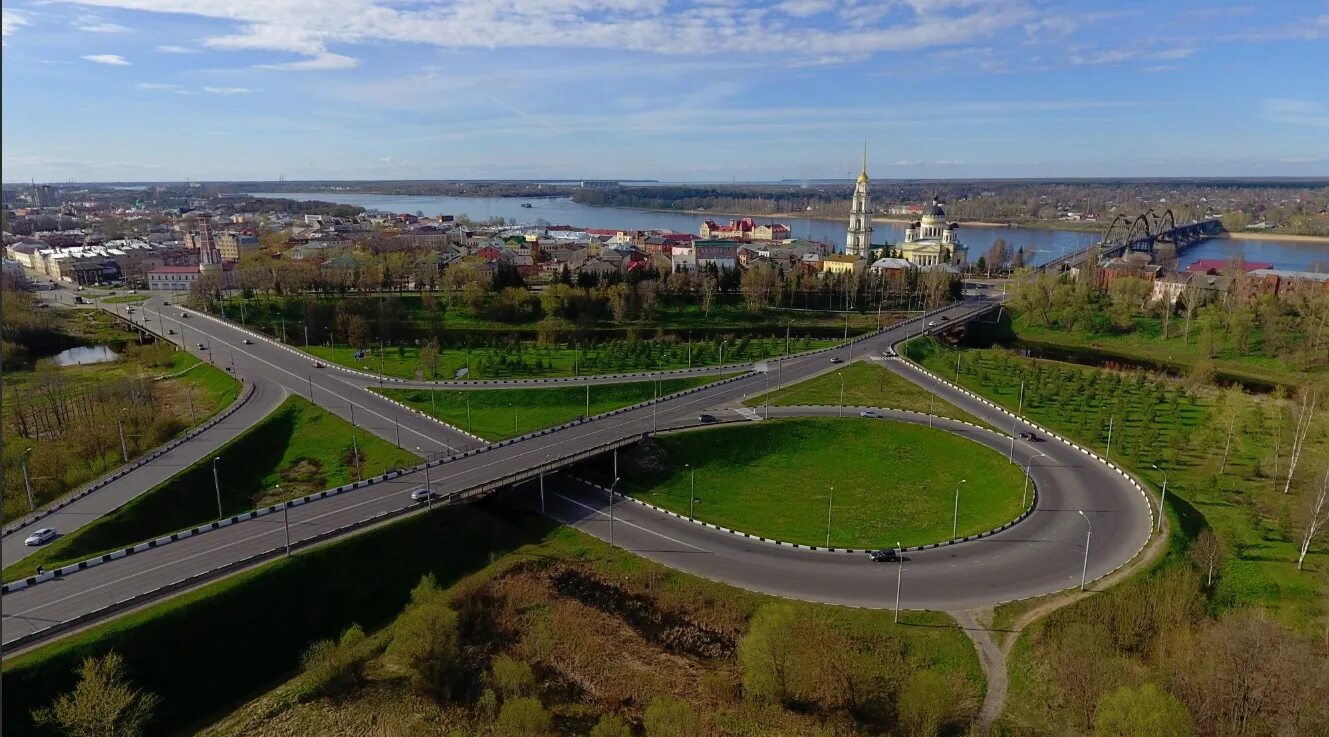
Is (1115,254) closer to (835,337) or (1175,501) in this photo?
(835,337)

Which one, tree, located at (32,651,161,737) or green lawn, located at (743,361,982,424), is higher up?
green lawn, located at (743,361,982,424)

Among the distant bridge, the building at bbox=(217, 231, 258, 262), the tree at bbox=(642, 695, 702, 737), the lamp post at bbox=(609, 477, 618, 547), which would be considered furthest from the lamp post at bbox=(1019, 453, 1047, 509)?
the building at bbox=(217, 231, 258, 262)

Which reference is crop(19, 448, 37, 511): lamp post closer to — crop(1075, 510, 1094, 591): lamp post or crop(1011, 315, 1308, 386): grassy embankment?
crop(1075, 510, 1094, 591): lamp post

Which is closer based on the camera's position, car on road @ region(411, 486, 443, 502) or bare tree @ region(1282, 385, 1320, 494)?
car on road @ region(411, 486, 443, 502)

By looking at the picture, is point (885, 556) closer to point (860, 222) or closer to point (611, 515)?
point (611, 515)

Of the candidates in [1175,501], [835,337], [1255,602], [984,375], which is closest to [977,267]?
[835,337]
